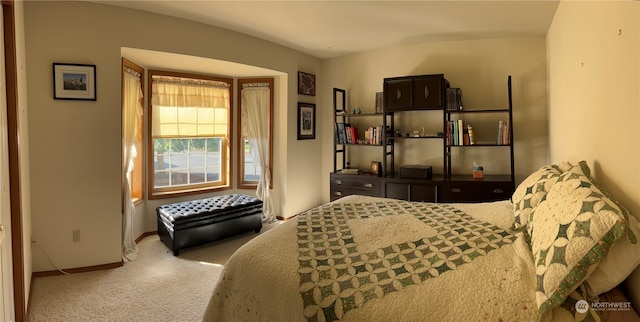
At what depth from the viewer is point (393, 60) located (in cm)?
464

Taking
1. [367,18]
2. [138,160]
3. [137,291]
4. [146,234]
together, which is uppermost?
[367,18]

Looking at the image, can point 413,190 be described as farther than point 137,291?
Yes

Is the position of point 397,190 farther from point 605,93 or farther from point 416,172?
point 605,93

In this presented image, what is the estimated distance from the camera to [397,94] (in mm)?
4203

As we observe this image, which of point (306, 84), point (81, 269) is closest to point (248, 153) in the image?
point (306, 84)

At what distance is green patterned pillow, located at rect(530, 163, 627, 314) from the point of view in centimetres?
107

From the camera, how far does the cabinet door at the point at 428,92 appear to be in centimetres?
399

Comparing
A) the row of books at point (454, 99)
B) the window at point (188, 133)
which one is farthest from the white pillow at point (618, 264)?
the window at point (188, 133)

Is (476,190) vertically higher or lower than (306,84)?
lower

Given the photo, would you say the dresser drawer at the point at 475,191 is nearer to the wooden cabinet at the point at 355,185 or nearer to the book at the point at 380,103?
the wooden cabinet at the point at 355,185

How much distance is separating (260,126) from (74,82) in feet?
7.42

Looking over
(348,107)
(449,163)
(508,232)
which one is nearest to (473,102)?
(449,163)

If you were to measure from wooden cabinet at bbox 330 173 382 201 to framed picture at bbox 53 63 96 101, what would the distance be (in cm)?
281

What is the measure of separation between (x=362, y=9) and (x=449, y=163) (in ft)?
6.74
